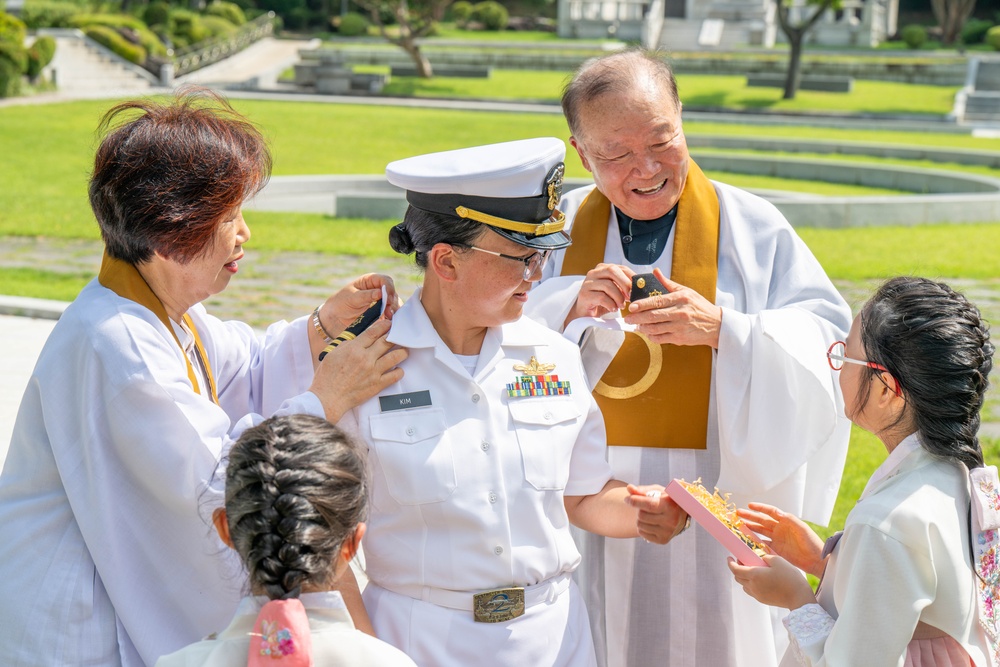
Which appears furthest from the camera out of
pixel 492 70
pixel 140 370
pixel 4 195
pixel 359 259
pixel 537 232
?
pixel 492 70

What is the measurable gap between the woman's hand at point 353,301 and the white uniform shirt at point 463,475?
18 cm

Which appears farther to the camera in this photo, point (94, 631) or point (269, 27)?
point (269, 27)

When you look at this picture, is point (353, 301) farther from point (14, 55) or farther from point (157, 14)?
point (157, 14)

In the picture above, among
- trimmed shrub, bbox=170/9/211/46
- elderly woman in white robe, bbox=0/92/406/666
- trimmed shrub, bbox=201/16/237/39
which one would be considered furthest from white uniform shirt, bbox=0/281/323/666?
trimmed shrub, bbox=201/16/237/39

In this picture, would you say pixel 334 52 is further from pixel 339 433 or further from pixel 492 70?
pixel 339 433

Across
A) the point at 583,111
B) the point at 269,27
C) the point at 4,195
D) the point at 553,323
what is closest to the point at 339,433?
the point at 553,323

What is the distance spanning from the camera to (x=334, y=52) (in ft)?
128

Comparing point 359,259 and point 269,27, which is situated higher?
point 269,27

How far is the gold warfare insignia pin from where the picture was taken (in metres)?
2.76

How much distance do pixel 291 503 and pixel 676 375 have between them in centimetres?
175

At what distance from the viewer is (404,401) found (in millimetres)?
2674

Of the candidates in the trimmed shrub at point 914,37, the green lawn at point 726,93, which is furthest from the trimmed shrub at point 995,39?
the green lawn at point 726,93

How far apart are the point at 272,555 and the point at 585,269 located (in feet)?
6.00

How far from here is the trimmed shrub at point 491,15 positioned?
1976 inches
